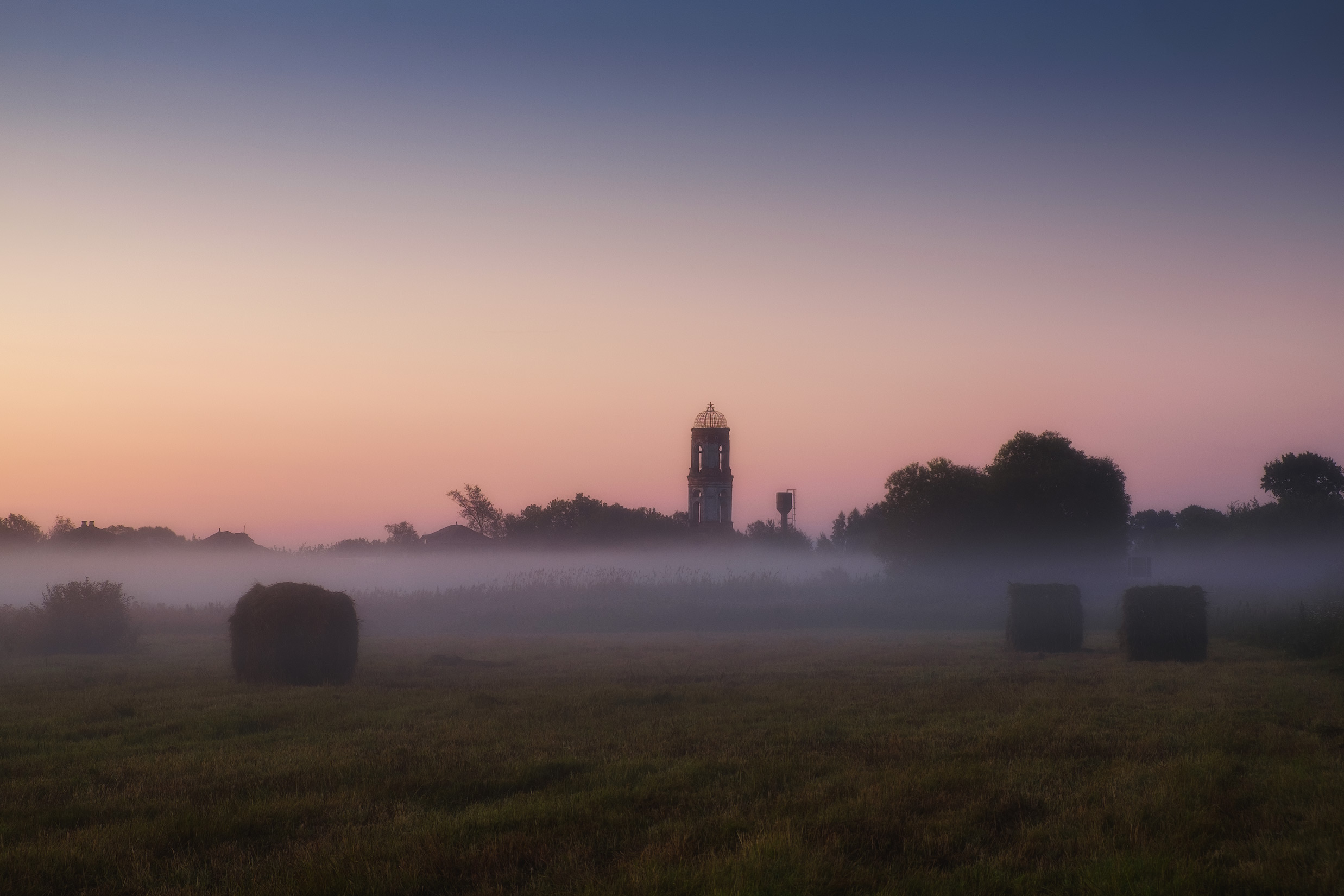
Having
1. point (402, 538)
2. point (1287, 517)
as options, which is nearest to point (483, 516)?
point (402, 538)

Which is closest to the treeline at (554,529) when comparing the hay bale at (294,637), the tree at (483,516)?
the tree at (483,516)

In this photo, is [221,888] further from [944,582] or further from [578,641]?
[944,582]

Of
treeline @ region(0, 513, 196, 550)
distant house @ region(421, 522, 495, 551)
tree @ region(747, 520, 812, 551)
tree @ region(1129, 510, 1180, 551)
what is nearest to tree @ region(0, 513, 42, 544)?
treeline @ region(0, 513, 196, 550)

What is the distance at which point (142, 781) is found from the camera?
32.0 feet

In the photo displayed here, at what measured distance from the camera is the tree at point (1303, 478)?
298ft

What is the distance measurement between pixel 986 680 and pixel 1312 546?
77.4 m

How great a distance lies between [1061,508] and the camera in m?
66.6

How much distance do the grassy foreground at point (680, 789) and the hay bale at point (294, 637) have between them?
6.60ft

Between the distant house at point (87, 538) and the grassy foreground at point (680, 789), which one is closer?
the grassy foreground at point (680, 789)

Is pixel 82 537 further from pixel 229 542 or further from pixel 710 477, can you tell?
pixel 710 477

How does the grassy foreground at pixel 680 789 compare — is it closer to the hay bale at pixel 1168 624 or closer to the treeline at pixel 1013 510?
the hay bale at pixel 1168 624

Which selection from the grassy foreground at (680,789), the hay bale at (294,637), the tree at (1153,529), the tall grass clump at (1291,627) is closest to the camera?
the grassy foreground at (680,789)

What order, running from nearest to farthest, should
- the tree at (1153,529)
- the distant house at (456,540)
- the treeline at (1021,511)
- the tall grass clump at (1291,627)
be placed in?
1. the tall grass clump at (1291,627)
2. the treeline at (1021,511)
3. the distant house at (456,540)
4. the tree at (1153,529)

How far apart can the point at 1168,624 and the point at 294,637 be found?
19.8 m
